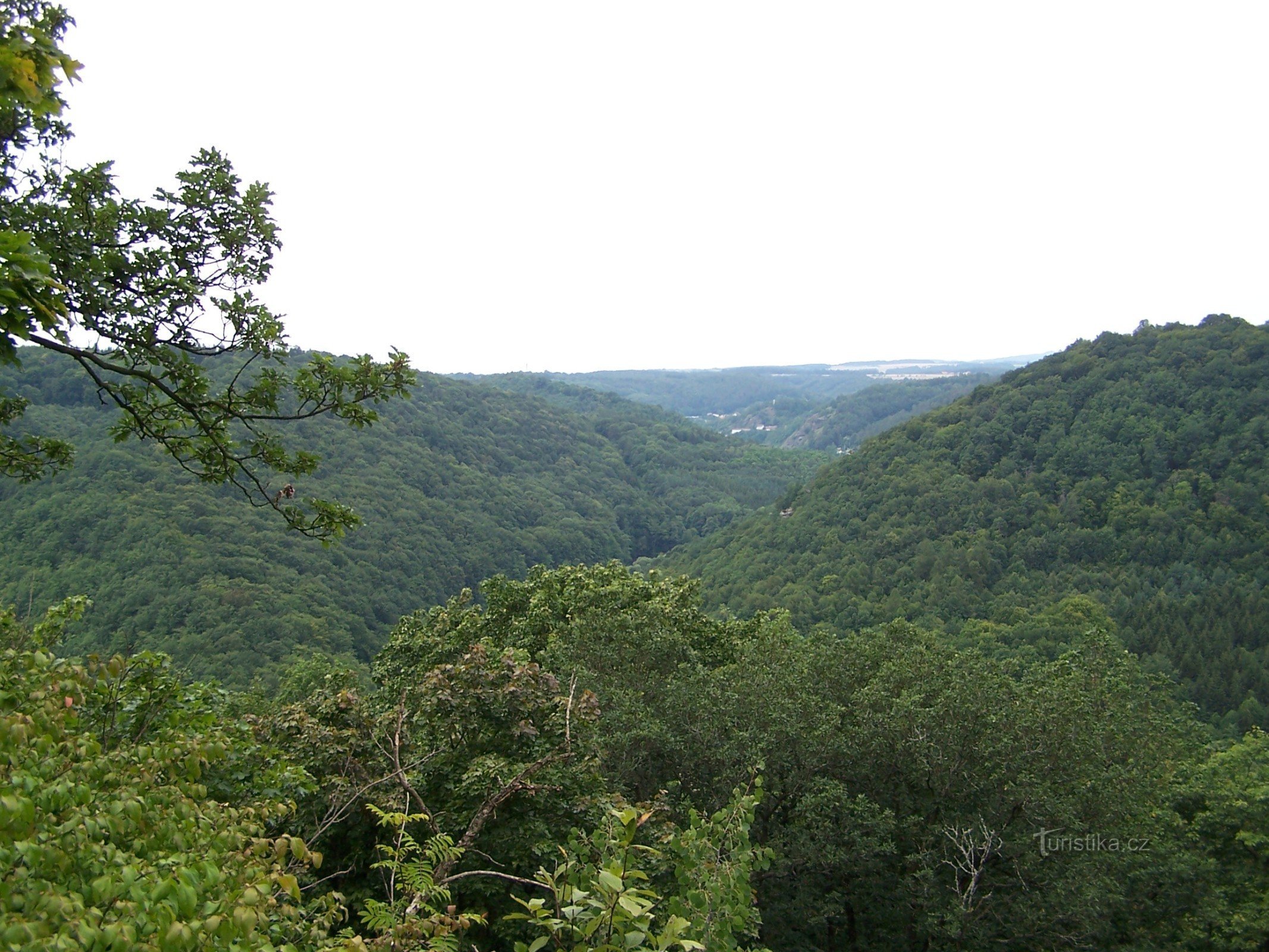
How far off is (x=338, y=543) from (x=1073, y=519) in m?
74.7

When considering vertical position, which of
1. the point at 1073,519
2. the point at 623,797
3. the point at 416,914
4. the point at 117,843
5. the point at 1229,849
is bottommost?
the point at 1073,519

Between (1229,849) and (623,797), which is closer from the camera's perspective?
(623,797)

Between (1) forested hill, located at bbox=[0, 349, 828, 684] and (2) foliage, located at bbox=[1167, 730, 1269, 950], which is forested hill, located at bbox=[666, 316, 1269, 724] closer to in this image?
(2) foliage, located at bbox=[1167, 730, 1269, 950]

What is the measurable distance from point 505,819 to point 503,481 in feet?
411

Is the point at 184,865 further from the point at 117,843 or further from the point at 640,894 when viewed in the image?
the point at 640,894

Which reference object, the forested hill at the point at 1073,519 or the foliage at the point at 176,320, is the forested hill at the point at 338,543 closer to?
the foliage at the point at 176,320

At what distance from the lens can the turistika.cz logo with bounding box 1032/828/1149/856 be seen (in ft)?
46.9

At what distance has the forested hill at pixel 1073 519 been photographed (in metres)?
52.0

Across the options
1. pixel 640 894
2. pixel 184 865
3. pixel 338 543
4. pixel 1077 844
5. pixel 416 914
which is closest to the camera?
pixel 184 865

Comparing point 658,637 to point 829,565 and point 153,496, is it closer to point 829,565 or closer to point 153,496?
point 829,565

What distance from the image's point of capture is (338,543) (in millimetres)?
7695

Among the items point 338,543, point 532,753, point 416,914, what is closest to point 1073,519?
point 532,753

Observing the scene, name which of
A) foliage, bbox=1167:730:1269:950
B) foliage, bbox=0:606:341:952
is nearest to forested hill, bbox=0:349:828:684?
foliage, bbox=0:606:341:952

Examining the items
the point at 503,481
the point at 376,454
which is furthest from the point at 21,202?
the point at 503,481
